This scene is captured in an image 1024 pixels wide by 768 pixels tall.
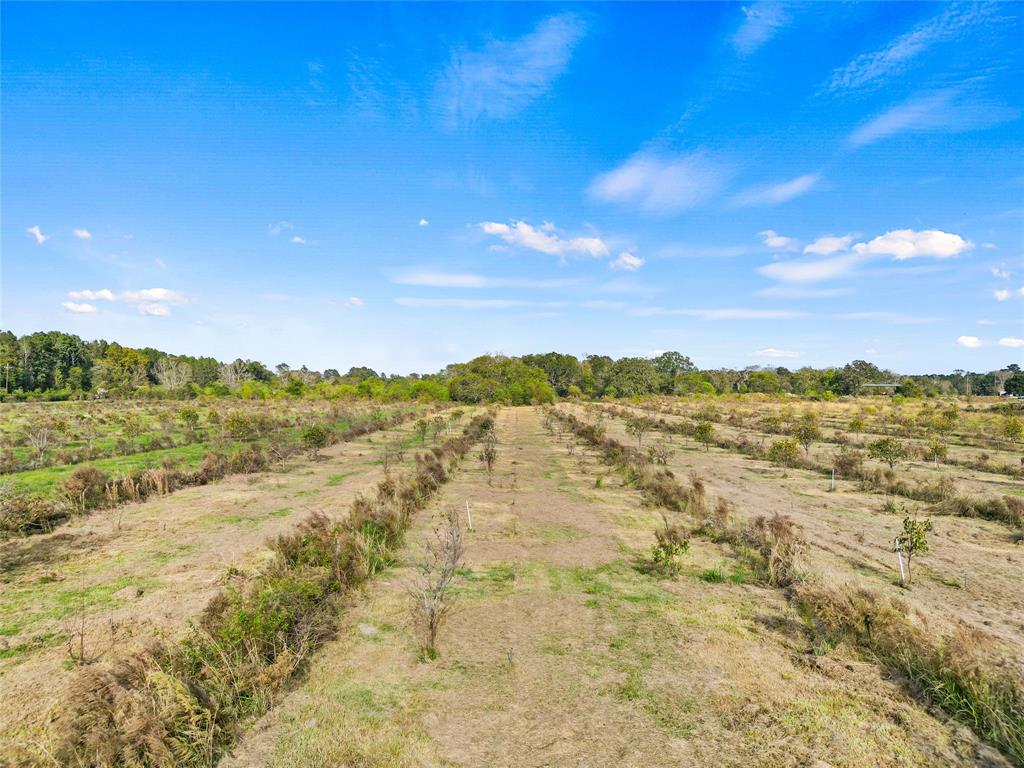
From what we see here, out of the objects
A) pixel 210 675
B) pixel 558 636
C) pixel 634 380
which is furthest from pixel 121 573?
pixel 634 380

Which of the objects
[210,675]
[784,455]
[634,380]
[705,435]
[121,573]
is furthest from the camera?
[634,380]

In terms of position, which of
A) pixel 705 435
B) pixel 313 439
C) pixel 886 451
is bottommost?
pixel 313 439

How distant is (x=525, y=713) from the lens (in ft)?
19.6

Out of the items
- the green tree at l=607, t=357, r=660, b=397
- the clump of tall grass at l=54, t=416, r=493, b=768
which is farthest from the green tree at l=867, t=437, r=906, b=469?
the green tree at l=607, t=357, r=660, b=397

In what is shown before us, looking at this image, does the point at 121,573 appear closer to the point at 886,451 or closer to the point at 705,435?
the point at 886,451

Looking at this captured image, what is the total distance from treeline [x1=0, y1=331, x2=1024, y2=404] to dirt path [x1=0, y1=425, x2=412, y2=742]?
201 ft

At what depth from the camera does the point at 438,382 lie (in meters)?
104

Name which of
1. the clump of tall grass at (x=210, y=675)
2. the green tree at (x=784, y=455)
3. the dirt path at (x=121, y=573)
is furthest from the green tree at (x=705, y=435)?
the clump of tall grass at (x=210, y=675)

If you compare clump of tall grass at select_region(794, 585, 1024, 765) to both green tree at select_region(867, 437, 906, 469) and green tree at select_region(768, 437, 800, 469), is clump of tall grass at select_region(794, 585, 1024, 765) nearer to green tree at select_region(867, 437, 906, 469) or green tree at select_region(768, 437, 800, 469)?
green tree at select_region(867, 437, 906, 469)

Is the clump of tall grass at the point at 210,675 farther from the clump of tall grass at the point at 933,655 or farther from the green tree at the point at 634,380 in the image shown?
the green tree at the point at 634,380

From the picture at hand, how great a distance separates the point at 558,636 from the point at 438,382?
97.2 meters

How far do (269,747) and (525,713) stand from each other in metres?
2.98

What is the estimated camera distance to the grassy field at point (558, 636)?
5422mm

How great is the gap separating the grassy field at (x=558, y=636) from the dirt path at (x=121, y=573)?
0.06m
